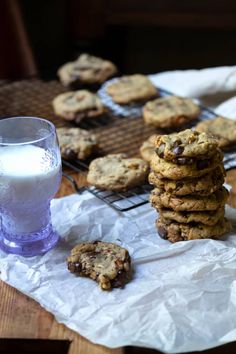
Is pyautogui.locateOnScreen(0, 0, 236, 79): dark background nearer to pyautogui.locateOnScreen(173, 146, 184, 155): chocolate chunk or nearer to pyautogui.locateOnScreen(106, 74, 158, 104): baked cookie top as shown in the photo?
pyautogui.locateOnScreen(106, 74, 158, 104): baked cookie top

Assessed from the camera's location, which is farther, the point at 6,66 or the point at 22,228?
the point at 6,66

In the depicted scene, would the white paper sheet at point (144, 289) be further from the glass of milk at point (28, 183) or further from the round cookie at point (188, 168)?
the round cookie at point (188, 168)

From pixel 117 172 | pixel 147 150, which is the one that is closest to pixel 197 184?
pixel 117 172

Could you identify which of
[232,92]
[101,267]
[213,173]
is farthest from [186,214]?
[232,92]

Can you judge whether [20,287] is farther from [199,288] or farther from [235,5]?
[235,5]

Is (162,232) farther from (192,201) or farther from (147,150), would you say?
(147,150)

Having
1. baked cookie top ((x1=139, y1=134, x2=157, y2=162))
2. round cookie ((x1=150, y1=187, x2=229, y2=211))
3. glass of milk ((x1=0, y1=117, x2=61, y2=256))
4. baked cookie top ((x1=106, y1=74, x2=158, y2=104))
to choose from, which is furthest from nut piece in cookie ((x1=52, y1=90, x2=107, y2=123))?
round cookie ((x1=150, y1=187, x2=229, y2=211))
